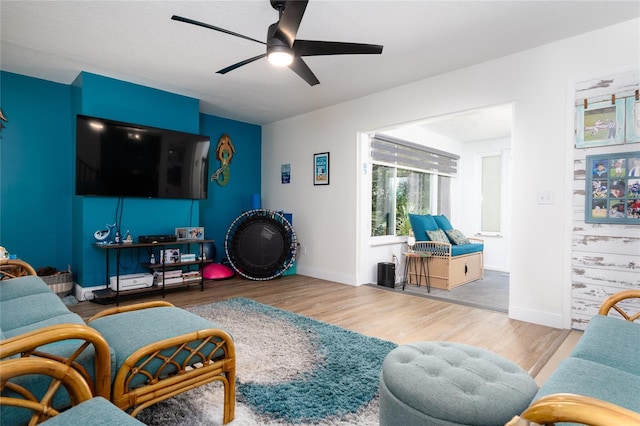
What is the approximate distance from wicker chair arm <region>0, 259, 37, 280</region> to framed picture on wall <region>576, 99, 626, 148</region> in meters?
4.78

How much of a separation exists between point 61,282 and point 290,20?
3.91 m

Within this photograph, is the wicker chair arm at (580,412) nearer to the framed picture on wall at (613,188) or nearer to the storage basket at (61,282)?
the framed picture on wall at (613,188)

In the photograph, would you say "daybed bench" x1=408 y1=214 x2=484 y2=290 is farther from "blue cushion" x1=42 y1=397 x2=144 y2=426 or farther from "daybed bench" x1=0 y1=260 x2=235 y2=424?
"blue cushion" x1=42 y1=397 x2=144 y2=426

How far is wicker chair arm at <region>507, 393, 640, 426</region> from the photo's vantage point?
0.74 metres

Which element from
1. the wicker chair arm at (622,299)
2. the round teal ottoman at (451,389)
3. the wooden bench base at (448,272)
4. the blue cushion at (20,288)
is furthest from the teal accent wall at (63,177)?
the wicker chair arm at (622,299)

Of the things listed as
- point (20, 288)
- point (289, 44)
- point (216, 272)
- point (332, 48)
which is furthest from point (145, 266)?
point (332, 48)

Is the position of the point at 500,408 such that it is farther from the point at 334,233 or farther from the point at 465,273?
the point at 465,273

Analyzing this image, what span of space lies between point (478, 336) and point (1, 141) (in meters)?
5.42

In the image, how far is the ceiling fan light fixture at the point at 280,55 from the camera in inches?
95.1

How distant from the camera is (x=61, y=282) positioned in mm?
3941

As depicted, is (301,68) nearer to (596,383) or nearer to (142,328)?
(142,328)

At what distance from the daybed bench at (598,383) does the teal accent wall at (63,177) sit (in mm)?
4440

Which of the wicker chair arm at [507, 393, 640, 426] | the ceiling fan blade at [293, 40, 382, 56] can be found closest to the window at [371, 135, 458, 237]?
the ceiling fan blade at [293, 40, 382, 56]

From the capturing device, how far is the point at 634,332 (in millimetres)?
1647
